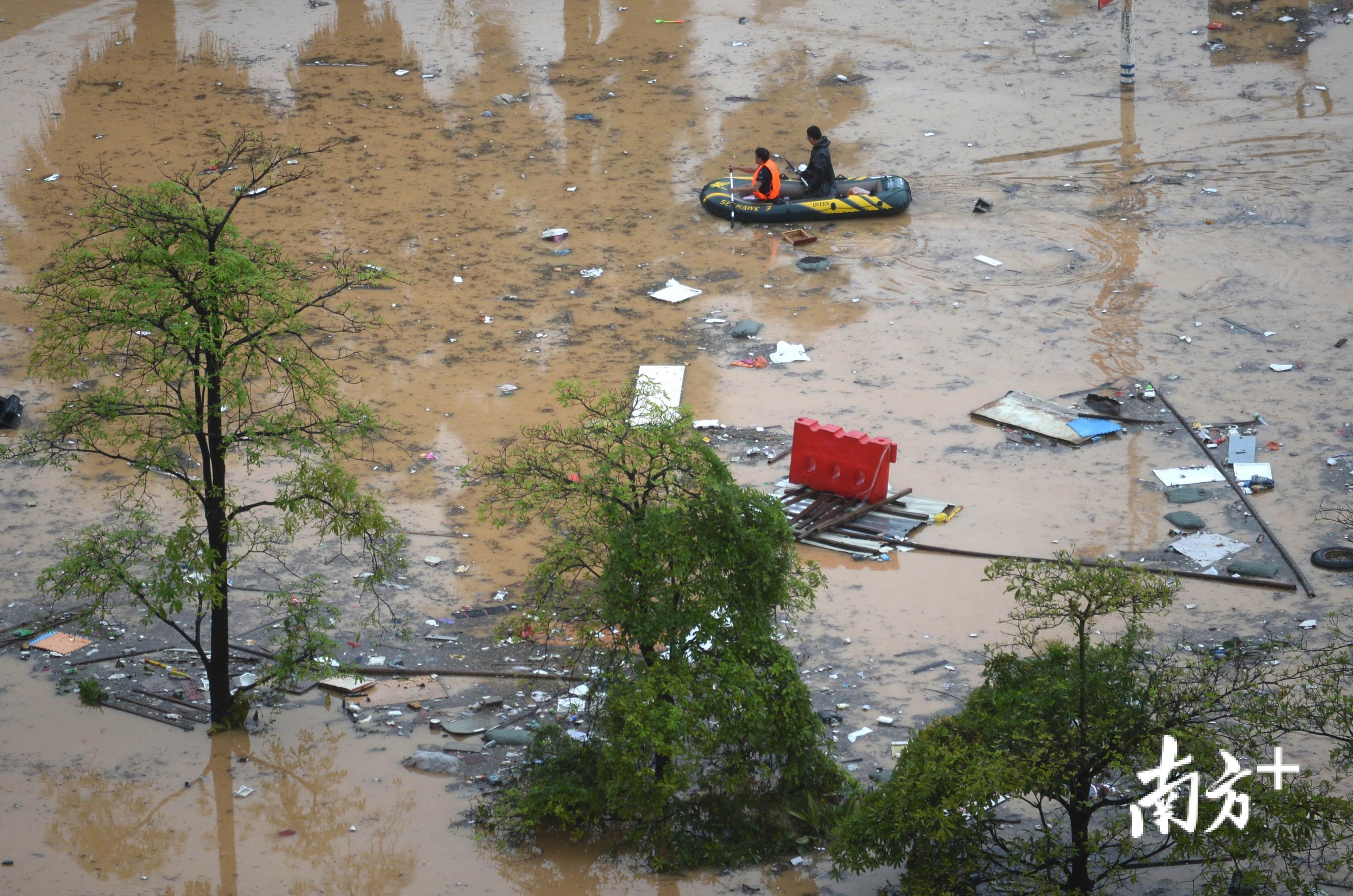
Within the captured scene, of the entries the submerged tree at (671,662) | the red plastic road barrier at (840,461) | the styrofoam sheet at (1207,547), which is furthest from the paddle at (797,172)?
the submerged tree at (671,662)

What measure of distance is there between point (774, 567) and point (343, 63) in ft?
45.4

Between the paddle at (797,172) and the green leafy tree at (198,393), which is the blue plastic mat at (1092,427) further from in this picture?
the green leafy tree at (198,393)

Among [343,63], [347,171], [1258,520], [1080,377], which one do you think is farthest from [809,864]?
[343,63]

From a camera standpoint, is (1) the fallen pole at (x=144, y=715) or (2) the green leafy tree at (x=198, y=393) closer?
(2) the green leafy tree at (x=198, y=393)

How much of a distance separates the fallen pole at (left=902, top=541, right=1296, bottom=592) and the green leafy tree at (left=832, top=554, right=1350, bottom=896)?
194 centimetres

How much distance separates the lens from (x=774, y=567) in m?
6.37

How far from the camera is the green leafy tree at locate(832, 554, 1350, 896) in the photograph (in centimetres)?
526

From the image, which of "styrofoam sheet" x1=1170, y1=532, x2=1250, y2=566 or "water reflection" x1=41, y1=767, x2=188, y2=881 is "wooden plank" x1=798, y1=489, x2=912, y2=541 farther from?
"water reflection" x1=41, y1=767, x2=188, y2=881

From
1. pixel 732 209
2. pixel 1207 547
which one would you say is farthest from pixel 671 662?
pixel 732 209

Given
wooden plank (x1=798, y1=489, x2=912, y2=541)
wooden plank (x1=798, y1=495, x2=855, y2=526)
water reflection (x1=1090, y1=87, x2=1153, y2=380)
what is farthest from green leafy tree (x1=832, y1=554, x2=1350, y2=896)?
water reflection (x1=1090, y1=87, x2=1153, y2=380)

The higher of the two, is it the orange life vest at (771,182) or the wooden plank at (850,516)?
the orange life vest at (771,182)

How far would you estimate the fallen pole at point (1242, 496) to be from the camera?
26.2 feet

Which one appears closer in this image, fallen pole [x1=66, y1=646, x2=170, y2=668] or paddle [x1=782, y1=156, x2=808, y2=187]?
fallen pole [x1=66, y1=646, x2=170, y2=668]

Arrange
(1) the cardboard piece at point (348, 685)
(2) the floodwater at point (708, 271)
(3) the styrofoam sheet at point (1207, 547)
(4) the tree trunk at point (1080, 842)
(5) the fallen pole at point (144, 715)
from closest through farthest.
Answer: (4) the tree trunk at point (1080, 842)
(2) the floodwater at point (708, 271)
(5) the fallen pole at point (144, 715)
(1) the cardboard piece at point (348, 685)
(3) the styrofoam sheet at point (1207, 547)
